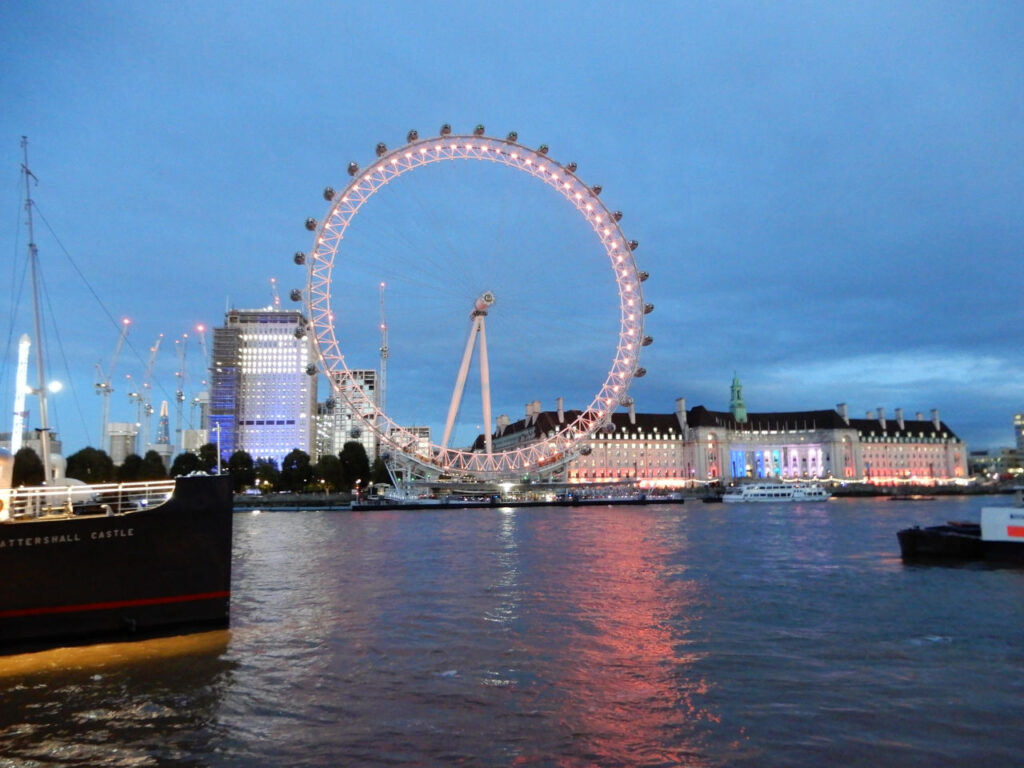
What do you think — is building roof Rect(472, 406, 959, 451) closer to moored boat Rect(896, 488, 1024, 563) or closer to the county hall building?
the county hall building

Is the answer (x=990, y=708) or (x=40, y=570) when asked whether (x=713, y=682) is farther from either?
(x=40, y=570)

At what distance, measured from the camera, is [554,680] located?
12.6 meters

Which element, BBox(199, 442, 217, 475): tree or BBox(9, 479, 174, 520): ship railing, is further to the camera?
BBox(199, 442, 217, 475): tree

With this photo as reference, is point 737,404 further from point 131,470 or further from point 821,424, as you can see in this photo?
point 131,470

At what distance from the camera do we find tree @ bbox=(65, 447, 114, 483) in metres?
93.0

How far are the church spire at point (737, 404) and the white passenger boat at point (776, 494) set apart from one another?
202ft

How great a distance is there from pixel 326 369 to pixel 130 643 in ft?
150

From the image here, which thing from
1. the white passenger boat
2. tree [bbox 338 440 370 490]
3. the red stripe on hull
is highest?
tree [bbox 338 440 370 490]

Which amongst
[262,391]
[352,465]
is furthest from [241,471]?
[262,391]

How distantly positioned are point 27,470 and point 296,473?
52.5 m

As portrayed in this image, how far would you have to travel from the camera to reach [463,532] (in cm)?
5091

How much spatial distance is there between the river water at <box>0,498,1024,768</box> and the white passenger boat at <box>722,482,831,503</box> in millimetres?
86356

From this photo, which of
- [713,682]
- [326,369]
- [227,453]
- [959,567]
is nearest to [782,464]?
[227,453]

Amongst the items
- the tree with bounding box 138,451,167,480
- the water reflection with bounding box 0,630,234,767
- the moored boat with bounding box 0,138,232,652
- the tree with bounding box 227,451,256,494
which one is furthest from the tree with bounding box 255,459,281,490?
the water reflection with bounding box 0,630,234,767
